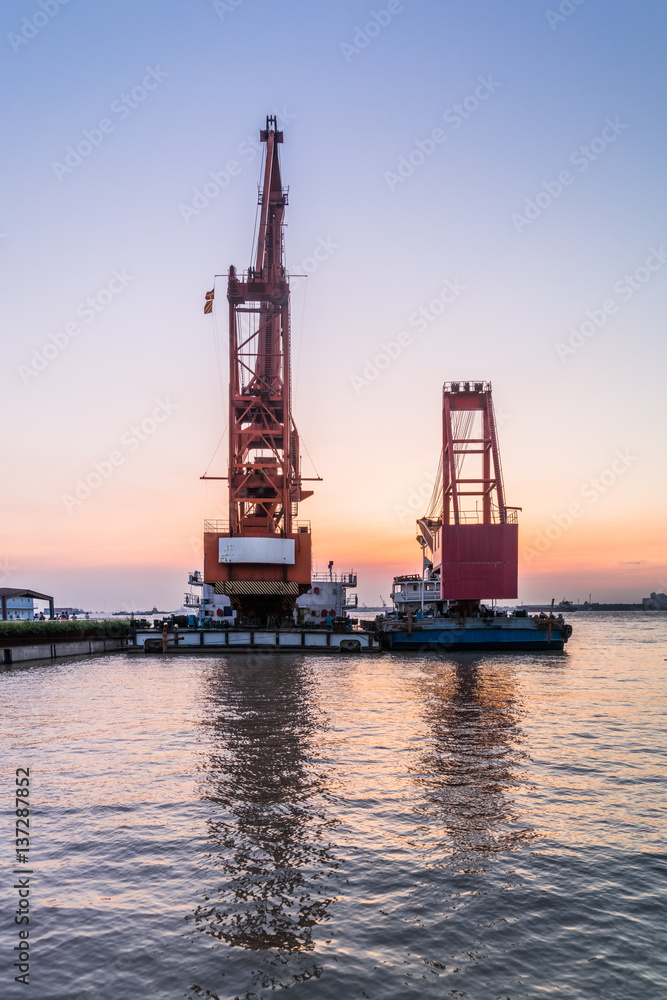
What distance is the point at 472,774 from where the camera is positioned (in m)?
12.7

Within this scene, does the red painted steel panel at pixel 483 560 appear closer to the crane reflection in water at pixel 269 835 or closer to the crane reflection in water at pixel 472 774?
the crane reflection in water at pixel 472 774

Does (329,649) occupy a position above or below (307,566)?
below

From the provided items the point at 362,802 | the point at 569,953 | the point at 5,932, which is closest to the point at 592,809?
the point at 362,802

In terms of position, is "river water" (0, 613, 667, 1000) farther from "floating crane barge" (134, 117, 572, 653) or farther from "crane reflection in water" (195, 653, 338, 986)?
"floating crane barge" (134, 117, 572, 653)

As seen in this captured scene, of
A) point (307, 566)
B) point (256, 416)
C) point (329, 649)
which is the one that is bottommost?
point (329, 649)

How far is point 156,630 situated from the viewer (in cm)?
4372

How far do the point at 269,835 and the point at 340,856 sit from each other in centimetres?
121

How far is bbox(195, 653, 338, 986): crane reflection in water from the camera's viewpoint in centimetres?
686

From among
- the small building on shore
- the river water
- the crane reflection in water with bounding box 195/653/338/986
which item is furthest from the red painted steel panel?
the small building on shore

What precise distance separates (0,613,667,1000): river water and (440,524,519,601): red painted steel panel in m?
25.1

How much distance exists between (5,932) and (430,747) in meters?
9.80

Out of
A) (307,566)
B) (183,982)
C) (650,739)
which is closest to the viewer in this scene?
(183,982)

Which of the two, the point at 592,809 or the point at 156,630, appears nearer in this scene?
the point at 592,809

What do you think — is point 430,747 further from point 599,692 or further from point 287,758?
point 599,692
